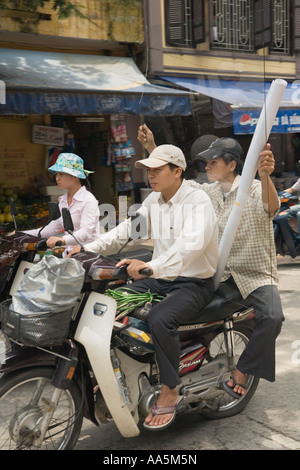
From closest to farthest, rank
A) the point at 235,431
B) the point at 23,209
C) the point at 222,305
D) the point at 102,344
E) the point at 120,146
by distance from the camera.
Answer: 1. the point at 102,344
2. the point at 222,305
3. the point at 235,431
4. the point at 23,209
5. the point at 120,146

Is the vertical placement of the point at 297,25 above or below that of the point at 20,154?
above

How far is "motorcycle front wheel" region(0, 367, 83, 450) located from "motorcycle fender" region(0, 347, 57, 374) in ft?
0.12

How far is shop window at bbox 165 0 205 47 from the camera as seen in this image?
3.32 metres

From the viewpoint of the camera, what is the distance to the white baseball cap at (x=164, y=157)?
297cm

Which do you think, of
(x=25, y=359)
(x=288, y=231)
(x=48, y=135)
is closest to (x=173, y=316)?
(x=25, y=359)

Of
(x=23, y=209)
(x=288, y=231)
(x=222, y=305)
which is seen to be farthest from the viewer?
(x=23, y=209)

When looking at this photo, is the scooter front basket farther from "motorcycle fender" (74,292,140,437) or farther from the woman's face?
the woman's face

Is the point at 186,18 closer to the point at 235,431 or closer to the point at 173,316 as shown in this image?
the point at 173,316

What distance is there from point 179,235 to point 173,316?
0.44 m

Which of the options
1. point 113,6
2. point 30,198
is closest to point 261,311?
point 30,198

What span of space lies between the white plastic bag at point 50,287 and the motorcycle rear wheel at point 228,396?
106 cm

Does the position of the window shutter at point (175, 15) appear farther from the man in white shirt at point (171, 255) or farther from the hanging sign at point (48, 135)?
the hanging sign at point (48, 135)

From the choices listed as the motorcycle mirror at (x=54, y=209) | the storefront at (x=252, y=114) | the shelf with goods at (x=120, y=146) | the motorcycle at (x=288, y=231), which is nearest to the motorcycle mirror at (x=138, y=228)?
the motorcycle mirror at (x=54, y=209)

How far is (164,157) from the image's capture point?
299 cm
